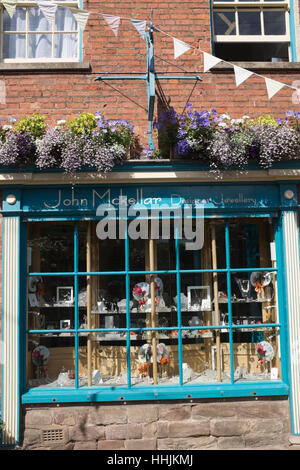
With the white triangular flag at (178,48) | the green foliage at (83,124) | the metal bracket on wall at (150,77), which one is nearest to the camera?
the white triangular flag at (178,48)

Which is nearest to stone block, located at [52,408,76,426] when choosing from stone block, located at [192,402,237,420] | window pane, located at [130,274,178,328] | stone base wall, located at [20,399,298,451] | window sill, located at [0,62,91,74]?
stone base wall, located at [20,399,298,451]

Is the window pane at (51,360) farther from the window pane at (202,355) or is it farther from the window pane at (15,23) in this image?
the window pane at (15,23)

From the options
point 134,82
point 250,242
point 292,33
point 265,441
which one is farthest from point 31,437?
point 292,33

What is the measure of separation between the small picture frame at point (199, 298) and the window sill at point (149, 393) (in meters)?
1.01

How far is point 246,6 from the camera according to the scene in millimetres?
6461

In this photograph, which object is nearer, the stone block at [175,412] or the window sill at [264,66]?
the stone block at [175,412]

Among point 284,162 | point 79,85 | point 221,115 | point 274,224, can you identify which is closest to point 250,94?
point 221,115

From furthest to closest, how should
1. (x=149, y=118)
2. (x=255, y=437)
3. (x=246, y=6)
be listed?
1. (x=246, y=6)
2. (x=149, y=118)
3. (x=255, y=437)

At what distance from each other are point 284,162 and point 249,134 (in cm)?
59

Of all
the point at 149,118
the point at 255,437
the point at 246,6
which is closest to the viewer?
the point at 255,437

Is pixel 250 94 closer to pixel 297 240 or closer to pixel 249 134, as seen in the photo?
pixel 249 134

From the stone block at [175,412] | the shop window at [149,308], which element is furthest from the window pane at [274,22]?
the stone block at [175,412]

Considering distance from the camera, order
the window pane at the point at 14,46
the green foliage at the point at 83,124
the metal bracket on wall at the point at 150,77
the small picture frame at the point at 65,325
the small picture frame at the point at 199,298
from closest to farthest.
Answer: the metal bracket on wall at the point at 150,77, the green foliage at the point at 83,124, the small picture frame at the point at 65,325, the small picture frame at the point at 199,298, the window pane at the point at 14,46

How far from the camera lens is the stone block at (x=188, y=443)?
546cm
